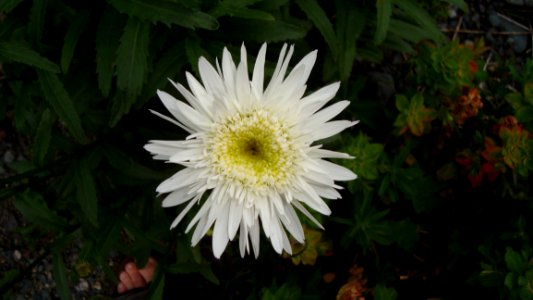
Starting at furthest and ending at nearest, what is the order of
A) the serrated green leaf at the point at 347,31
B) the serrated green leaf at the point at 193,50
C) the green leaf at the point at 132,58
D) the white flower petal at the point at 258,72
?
the serrated green leaf at the point at 347,31 < the serrated green leaf at the point at 193,50 < the green leaf at the point at 132,58 < the white flower petal at the point at 258,72

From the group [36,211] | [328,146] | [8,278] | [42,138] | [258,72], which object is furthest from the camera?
[8,278]

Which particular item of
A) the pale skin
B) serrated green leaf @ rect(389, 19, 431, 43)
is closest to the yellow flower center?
serrated green leaf @ rect(389, 19, 431, 43)

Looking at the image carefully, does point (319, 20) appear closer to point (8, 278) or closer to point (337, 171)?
point (337, 171)

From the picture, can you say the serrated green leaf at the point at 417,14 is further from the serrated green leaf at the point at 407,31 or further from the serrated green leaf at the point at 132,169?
the serrated green leaf at the point at 132,169

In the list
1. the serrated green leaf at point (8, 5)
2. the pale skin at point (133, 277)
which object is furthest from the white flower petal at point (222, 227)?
the pale skin at point (133, 277)

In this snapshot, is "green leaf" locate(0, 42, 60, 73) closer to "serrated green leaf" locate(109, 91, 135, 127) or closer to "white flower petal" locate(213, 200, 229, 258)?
"serrated green leaf" locate(109, 91, 135, 127)

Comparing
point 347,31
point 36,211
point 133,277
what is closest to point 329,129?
point 347,31

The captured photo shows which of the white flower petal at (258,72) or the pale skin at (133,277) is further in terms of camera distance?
the pale skin at (133,277)
